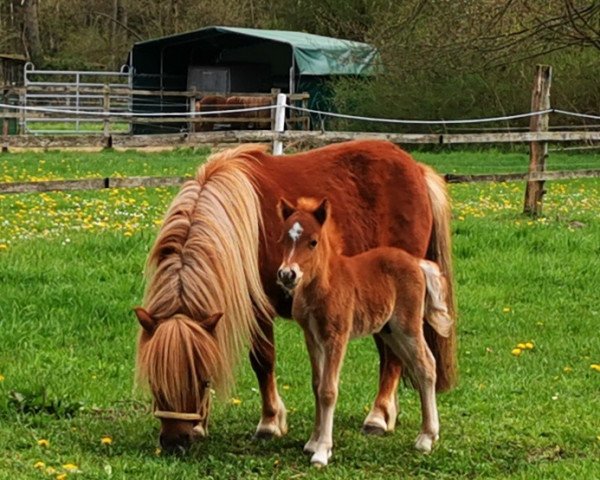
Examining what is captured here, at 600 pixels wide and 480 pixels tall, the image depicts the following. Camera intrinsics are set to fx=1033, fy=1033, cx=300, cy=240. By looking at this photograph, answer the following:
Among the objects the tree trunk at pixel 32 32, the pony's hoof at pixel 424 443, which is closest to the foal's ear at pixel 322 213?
the pony's hoof at pixel 424 443

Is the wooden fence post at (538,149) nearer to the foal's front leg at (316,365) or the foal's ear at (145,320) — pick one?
the foal's front leg at (316,365)

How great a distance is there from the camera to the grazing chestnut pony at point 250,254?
14.5 feet

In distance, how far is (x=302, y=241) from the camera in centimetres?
427

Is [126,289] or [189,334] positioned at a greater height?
[189,334]

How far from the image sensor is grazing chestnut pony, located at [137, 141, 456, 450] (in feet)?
14.5

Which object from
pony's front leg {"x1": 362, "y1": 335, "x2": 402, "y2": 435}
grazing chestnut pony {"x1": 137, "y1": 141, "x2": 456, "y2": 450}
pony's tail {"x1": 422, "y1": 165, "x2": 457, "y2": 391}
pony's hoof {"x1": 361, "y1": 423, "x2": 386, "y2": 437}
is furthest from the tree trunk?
pony's hoof {"x1": 361, "y1": 423, "x2": 386, "y2": 437}

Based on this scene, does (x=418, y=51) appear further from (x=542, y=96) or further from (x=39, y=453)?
(x=39, y=453)

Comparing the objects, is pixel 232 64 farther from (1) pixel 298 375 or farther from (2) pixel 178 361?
(2) pixel 178 361

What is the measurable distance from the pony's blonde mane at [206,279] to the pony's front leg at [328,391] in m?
0.41

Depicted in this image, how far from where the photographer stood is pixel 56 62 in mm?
42375

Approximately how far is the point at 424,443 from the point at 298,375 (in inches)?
64.4

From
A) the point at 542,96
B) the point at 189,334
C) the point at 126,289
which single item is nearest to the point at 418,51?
the point at 542,96

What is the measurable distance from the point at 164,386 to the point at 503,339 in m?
3.59

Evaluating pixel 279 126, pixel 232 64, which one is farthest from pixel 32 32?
pixel 279 126
